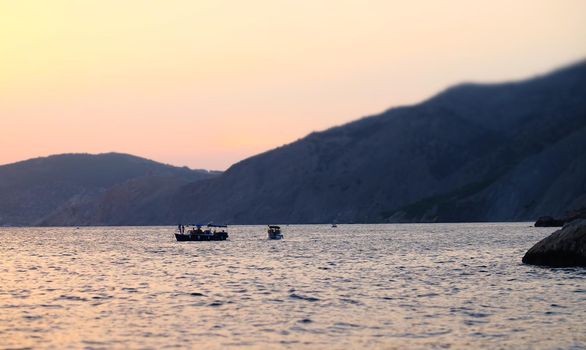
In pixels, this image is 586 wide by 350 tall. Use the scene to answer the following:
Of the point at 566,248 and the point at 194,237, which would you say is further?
the point at 194,237

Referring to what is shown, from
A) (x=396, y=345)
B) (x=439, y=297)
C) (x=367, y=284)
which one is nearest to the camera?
(x=396, y=345)

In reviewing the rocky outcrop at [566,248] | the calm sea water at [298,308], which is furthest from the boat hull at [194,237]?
the rocky outcrop at [566,248]

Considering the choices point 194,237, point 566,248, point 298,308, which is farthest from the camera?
point 194,237

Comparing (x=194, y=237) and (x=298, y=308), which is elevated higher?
(x=194, y=237)

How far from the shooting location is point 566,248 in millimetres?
64625

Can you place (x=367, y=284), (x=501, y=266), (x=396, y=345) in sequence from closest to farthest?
1. (x=396, y=345)
2. (x=367, y=284)
3. (x=501, y=266)

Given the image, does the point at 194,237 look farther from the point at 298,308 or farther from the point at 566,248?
the point at 298,308

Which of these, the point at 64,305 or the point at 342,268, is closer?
the point at 64,305

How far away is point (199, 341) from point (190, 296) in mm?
16138

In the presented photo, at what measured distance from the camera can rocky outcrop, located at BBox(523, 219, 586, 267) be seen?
63.5 meters

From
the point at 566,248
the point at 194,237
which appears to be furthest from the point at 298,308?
the point at 194,237

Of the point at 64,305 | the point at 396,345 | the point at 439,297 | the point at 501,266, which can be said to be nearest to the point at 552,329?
the point at 396,345

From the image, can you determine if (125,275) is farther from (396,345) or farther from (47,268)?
(396,345)

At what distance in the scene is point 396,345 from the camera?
30234 millimetres
